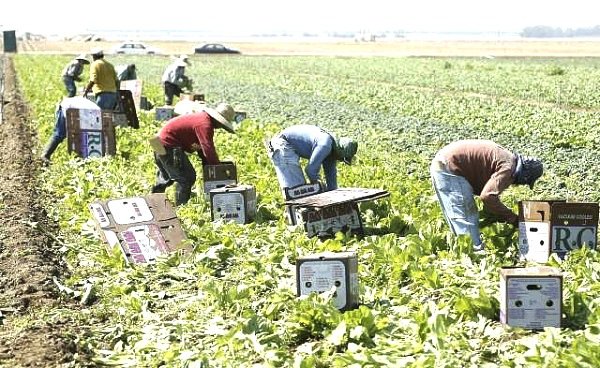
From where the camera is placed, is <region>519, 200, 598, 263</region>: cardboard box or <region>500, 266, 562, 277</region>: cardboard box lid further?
→ <region>519, 200, 598, 263</region>: cardboard box

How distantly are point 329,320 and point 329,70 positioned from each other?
38.6 meters

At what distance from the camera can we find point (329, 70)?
145 ft

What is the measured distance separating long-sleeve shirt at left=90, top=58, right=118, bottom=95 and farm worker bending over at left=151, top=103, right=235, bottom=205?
225 inches

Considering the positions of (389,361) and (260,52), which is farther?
(260,52)

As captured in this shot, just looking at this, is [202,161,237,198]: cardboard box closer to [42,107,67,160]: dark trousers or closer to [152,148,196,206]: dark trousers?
[152,148,196,206]: dark trousers

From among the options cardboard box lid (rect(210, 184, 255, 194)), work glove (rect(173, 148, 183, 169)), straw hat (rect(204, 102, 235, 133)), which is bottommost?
cardboard box lid (rect(210, 184, 255, 194))

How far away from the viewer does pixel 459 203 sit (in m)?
8.43

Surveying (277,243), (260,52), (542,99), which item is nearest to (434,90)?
(542,99)

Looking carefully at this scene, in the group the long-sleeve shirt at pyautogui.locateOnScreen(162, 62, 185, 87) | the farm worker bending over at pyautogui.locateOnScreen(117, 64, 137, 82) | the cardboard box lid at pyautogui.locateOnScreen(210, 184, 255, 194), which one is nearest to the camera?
the cardboard box lid at pyautogui.locateOnScreen(210, 184, 255, 194)

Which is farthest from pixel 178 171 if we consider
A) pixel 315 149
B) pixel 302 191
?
pixel 315 149

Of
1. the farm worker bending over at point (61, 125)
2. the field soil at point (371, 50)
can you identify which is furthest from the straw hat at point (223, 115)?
the field soil at point (371, 50)

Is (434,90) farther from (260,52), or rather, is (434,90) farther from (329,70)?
(260,52)

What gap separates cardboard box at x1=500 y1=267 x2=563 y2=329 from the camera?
6.10 metres

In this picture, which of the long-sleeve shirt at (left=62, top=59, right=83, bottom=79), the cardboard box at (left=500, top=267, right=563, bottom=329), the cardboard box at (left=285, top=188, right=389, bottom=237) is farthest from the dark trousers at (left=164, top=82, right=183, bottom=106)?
the cardboard box at (left=500, top=267, right=563, bottom=329)
